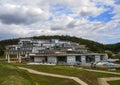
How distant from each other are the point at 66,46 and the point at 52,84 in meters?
84.0

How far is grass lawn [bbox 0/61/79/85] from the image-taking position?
26.3 meters

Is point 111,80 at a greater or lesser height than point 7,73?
lesser

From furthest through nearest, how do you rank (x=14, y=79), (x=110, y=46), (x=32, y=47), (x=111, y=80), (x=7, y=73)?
(x=110, y=46), (x=32, y=47), (x=111, y=80), (x=7, y=73), (x=14, y=79)

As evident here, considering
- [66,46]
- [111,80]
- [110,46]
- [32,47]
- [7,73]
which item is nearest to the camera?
[7,73]

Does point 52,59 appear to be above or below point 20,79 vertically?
below

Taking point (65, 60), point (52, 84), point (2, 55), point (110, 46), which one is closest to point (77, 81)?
point (52, 84)

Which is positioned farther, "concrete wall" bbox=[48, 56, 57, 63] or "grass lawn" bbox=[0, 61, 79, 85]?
"concrete wall" bbox=[48, 56, 57, 63]

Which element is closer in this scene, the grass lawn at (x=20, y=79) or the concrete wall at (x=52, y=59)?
the grass lawn at (x=20, y=79)

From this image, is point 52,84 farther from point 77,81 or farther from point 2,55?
point 2,55

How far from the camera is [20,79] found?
27672mm

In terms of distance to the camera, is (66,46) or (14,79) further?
(66,46)

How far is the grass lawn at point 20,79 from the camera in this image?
26.3 meters

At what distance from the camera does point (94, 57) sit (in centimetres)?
9931

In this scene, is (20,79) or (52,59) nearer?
(20,79)
